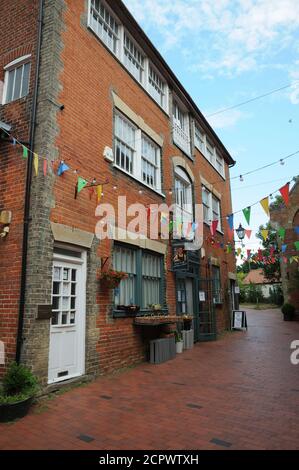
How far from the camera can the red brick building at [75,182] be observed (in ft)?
19.8

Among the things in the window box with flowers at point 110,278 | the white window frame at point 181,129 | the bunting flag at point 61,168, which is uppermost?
the white window frame at point 181,129

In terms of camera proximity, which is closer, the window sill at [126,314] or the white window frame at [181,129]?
→ the window sill at [126,314]

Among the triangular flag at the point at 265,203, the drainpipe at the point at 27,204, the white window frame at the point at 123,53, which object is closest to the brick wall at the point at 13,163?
the drainpipe at the point at 27,204

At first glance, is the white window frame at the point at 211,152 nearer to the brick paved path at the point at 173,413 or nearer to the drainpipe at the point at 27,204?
the drainpipe at the point at 27,204

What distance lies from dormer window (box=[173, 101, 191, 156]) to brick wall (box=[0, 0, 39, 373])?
6.26m

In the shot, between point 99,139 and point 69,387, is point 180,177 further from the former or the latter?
point 69,387

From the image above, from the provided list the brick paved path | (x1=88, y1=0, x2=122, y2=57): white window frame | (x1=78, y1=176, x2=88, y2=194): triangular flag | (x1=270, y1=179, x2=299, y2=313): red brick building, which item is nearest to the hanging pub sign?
(x1=270, y1=179, x2=299, y2=313): red brick building

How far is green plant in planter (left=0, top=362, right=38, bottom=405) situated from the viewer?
16.3 ft

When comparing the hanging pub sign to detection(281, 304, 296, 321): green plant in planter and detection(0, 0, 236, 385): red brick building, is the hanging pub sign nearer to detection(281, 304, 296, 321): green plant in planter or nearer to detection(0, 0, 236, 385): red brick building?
detection(0, 0, 236, 385): red brick building

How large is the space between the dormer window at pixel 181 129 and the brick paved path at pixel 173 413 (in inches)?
326

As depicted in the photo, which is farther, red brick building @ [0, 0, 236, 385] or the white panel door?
the white panel door

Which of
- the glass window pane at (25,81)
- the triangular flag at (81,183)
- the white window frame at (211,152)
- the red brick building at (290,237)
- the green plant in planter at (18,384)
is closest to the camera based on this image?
the green plant in planter at (18,384)

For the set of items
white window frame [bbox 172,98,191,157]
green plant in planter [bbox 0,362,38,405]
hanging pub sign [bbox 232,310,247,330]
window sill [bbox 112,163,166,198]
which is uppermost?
white window frame [bbox 172,98,191,157]

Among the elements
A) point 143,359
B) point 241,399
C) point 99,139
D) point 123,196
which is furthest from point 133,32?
point 241,399
